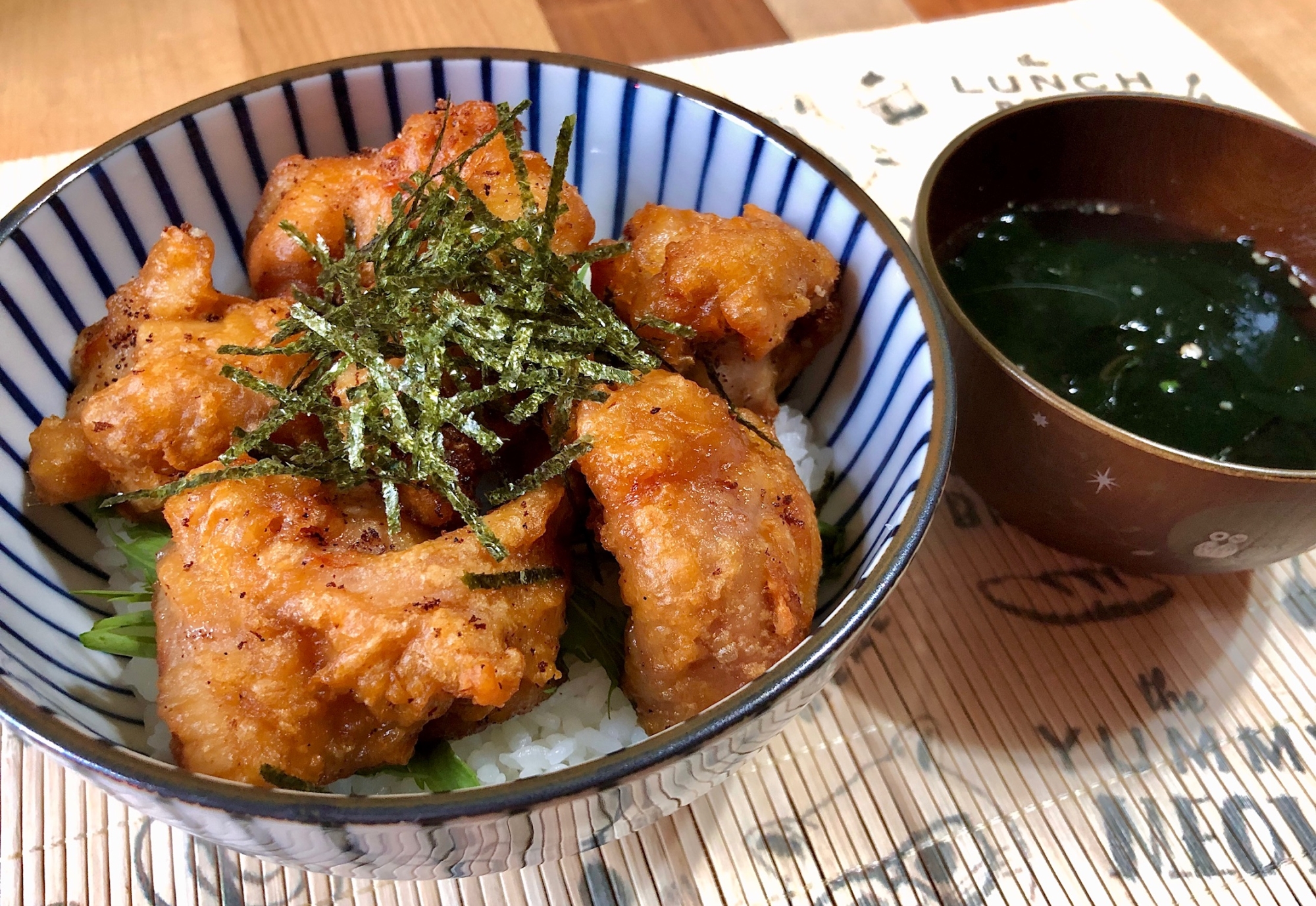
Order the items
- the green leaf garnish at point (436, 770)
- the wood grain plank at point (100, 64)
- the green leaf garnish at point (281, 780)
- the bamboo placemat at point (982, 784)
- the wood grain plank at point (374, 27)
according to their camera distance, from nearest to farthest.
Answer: the green leaf garnish at point (281, 780)
the green leaf garnish at point (436, 770)
the bamboo placemat at point (982, 784)
the wood grain plank at point (100, 64)
the wood grain plank at point (374, 27)

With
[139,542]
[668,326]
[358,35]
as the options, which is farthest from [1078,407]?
[358,35]

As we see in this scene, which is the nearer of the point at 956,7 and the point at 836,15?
the point at 836,15

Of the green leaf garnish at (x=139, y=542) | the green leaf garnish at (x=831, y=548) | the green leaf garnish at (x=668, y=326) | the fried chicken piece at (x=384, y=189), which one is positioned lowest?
the green leaf garnish at (x=831, y=548)

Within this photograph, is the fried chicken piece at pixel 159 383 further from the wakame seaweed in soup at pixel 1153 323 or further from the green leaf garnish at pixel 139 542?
the wakame seaweed in soup at pixel 1153 323

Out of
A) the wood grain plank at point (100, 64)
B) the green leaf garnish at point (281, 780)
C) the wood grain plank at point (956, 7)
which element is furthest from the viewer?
the wood grain plank at point (956, 7)

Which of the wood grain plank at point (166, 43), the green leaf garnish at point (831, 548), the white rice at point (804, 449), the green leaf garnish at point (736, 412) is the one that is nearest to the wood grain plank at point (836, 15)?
the wood grain plank at point (166, 43)

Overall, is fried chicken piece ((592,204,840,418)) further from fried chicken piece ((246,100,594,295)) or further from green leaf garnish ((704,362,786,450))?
fried chicken piece ((246,100,594,295))

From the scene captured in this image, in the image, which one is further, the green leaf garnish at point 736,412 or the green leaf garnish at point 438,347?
the green leaf garnish at point 736,412

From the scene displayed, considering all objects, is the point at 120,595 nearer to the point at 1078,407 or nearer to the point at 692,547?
the point at 692,547
